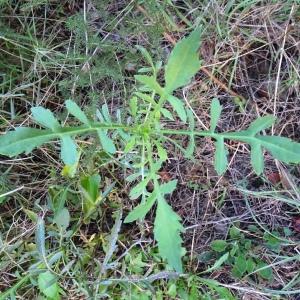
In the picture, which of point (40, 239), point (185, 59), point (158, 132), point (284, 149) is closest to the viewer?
point (185, 59)

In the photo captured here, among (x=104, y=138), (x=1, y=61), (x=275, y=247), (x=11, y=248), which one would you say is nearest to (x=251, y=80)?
(x=275, y=247)

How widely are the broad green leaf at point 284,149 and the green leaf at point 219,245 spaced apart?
24.1 inches

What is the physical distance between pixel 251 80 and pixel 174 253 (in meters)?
0.83

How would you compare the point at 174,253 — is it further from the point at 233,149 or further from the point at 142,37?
the point at 142,37

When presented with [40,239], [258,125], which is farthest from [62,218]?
[258,125]

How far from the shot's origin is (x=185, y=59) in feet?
3.71

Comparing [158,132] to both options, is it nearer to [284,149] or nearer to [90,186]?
[284,149]

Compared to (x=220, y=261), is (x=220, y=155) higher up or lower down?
higher up

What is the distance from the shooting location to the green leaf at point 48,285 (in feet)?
5.47

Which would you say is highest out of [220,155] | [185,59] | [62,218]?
[185,59]

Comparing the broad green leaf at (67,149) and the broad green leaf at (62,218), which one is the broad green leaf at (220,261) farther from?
the broad green leaf at (67,149)

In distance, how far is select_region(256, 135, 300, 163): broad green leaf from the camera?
123 centimetres

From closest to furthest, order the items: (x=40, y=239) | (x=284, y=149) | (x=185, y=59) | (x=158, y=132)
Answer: (x=185, y=59)
(x=284, y=149)
(x=158, y=132)
(x=40, y=239)

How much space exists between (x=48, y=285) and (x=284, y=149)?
0.89m
